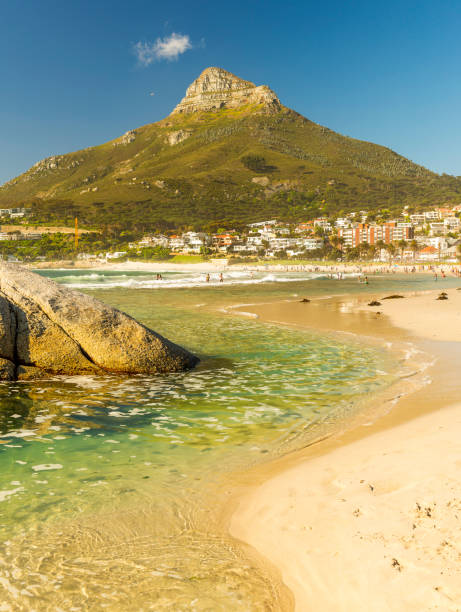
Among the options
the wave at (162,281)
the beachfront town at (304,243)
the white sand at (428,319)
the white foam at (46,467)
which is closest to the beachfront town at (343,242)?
the beachfront town at (304,243)

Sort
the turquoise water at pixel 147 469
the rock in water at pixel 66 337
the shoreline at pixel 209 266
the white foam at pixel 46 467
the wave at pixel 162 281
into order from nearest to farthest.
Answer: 1. the turquoise water at pixel 147 469
2. the white foam at pixel 46 467
3. the rock in water at pixel 66 337
4. the wave at pixel 162 281
5. the shoreline at pixel 209 266

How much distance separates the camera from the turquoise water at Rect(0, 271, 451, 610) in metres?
3.39

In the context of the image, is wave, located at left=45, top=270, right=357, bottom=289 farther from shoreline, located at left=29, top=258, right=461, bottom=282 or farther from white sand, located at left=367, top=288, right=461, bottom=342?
shoreline, located at left=29, top=258, right=461, bottom=282

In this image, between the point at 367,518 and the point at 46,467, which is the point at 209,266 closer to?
the point at 46,467

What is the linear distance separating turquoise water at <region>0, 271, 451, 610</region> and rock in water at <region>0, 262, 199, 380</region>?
0.52 metres

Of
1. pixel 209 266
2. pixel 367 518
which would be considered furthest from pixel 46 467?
pixel 209 266

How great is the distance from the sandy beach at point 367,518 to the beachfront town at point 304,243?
515 ft

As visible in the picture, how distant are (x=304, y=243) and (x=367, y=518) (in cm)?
17969

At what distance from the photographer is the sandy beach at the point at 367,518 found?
10.3 feet

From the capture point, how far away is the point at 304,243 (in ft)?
588

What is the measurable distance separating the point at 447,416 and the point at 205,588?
525cm

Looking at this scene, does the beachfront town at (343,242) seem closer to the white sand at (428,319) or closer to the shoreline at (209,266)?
the shoreline at (209,266)

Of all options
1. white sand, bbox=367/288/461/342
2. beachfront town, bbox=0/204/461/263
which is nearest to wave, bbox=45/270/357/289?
white sand, bbox=367/288/461/342

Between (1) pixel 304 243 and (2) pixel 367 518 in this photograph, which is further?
(1) pixel 304 243
